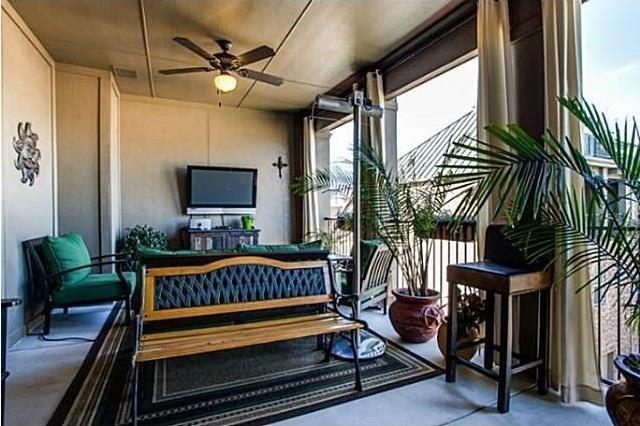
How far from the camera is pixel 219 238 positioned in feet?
20.3

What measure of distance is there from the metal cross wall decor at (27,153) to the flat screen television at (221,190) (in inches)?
97.9

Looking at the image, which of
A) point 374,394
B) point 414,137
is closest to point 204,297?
point 374,394

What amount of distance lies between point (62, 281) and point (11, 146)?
4.10 feet

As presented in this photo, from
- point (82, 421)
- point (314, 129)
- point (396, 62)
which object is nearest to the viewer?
point (82, 421)

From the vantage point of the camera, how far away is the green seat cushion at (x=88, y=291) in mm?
3422

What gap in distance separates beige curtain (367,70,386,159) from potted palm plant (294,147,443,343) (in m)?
0.99

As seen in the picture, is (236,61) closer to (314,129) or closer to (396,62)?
(396,62)

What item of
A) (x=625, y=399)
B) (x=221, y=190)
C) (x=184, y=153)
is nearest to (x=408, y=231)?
(x=625, y=399)

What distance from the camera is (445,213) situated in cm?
353

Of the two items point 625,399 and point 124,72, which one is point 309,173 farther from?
point 625,399

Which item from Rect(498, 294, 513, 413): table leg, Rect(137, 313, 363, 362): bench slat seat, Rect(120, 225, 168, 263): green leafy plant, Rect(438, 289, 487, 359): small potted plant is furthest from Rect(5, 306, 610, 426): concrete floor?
Rect(120, 225, 168, 263): green leafy plant

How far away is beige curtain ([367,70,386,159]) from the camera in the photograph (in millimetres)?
4480

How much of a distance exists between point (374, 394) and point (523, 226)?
135cm

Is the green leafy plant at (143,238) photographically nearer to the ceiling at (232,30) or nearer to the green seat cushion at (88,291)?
the green seat cushion at (88,291)
